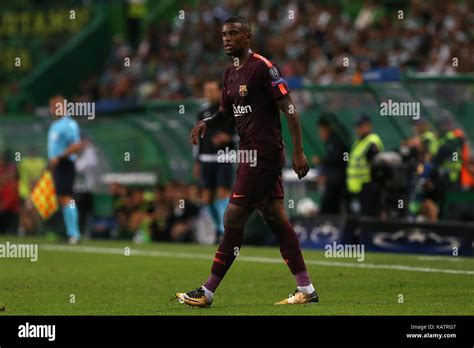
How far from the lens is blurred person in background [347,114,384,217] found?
20.7 metres

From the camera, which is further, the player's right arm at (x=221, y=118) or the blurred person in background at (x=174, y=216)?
the blurred person in background at (x=174, y=216)

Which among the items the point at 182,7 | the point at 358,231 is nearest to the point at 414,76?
the point at 358,231

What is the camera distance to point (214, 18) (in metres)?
33.2

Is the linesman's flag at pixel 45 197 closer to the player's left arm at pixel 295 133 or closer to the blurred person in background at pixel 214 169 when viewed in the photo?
the blurred person in background at pixel 214 169

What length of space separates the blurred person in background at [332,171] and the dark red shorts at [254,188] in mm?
10954

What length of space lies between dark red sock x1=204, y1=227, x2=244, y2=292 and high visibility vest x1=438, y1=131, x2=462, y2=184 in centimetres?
962

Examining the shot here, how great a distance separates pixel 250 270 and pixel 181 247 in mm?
5754

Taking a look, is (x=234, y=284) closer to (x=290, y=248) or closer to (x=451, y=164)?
(x=290, y=248)

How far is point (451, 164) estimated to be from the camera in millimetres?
20609

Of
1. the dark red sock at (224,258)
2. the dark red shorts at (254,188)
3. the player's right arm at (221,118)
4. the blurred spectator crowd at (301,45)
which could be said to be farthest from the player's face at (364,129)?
the dark red sock at (224,258)

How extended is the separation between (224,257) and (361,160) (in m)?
10.1

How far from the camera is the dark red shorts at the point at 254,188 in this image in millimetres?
11148
